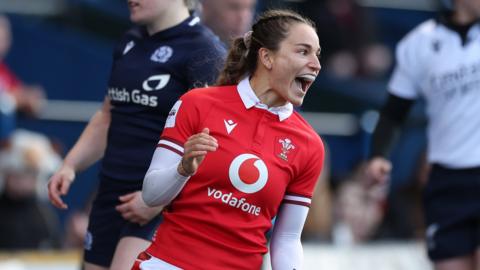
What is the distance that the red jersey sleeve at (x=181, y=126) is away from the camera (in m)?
4.70

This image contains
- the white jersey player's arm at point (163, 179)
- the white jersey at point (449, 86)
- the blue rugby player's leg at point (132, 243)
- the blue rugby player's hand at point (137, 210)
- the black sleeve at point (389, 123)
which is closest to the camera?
the white jersey player's arm at point (163, 179)

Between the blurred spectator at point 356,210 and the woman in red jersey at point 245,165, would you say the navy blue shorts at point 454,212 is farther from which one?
the blurred spectator at point 356,210

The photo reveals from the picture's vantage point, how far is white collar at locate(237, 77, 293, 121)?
482 cm

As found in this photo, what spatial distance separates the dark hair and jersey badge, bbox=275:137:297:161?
32 cm

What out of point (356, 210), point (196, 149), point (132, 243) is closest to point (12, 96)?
point (356, 210)

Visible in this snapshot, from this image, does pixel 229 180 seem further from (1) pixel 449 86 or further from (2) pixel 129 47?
(1) pixel 449 86

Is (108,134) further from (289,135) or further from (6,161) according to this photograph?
(6,161)

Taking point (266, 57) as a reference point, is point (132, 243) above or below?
below

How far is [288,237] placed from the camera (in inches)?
194

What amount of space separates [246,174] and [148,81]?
98 cm

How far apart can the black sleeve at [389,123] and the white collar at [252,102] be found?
212 cm

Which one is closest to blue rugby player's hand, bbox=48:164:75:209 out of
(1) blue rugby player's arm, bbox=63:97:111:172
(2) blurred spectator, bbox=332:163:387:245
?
(1) blue rugby player's arm, bbox=63:97:111:172

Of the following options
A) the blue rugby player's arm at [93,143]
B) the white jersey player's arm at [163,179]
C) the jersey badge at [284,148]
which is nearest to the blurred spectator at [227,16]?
the blue rugby player's arm at [93,143]

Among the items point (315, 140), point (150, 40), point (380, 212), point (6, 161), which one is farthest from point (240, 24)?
point (380, 212)
